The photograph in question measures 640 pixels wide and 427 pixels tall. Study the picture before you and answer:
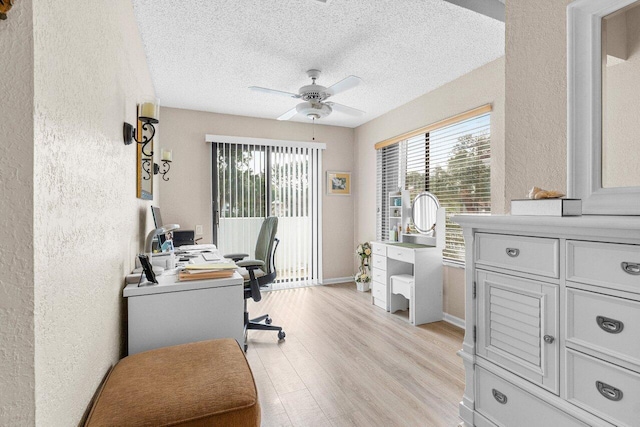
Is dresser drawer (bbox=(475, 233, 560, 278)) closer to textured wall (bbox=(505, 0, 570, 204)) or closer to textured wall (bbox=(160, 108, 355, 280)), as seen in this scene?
textured wall (bbox=(505, 0, 570, 204))

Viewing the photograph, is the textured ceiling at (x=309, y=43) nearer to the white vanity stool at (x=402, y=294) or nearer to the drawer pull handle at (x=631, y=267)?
the drawer pull handle at (x=631, y=267)

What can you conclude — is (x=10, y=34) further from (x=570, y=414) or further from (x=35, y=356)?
(x=570, y=414)

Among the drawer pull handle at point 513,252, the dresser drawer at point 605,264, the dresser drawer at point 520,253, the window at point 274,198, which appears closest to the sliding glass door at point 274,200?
the window at point 274,198

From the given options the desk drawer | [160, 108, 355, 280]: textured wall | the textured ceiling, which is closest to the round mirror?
the desk drawer

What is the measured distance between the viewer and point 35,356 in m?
0.68

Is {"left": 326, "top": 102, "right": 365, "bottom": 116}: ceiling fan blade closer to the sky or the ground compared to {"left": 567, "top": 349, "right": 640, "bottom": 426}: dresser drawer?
closer to the sky

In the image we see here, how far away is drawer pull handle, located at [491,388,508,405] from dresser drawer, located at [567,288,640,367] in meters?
0.40

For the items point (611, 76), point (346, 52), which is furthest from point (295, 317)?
point (611, 76)

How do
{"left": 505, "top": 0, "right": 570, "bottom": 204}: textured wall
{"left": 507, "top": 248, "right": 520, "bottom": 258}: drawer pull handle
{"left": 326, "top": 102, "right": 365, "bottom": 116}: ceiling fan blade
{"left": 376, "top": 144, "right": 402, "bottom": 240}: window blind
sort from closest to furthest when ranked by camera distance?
{"left": 507, "top": 248, "right": 520, "bottom": 258}: drawer pull handle
{"left": 505, "top": 0, "right": 570, "bottom": 204}: textured wall
{"left": 326, "top": 102, "right": 365, "bottom": 116}: ceiling fan blade
{"left": 376, "top": 144, "right": 402, "bottom": 240}: window blind

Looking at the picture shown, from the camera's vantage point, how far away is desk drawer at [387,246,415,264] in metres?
3.35

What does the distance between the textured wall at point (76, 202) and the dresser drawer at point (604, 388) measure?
4.92 feet

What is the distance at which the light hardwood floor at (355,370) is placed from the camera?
71.4 inches

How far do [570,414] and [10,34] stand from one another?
184 cm

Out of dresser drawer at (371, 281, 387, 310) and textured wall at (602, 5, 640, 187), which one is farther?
dresser drawer at (371, 281, 387, 310)
